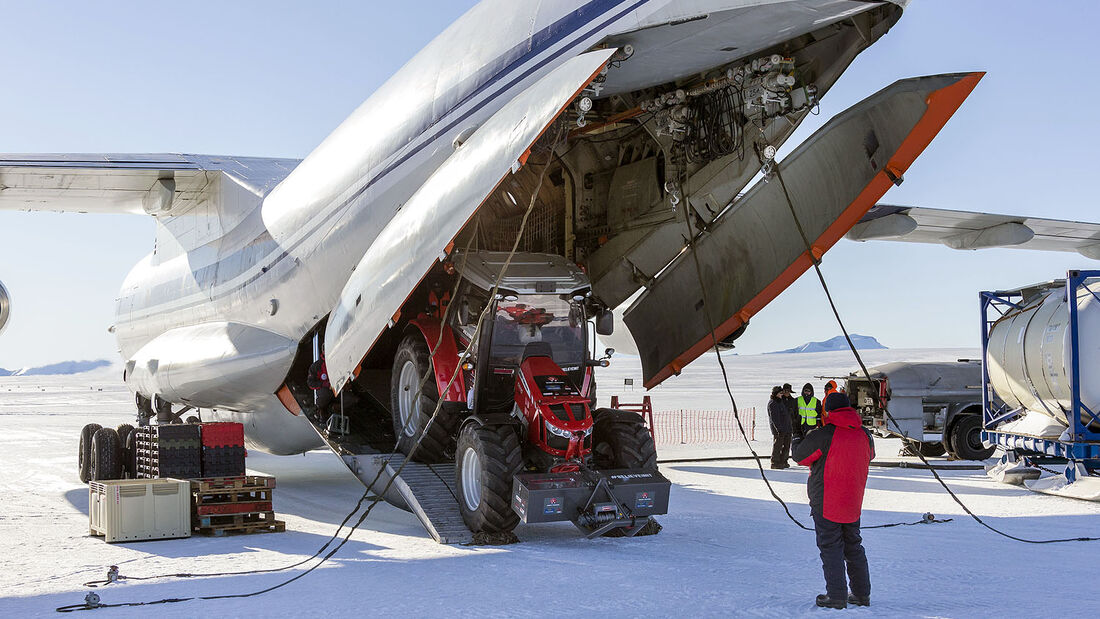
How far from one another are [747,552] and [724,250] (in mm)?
3692

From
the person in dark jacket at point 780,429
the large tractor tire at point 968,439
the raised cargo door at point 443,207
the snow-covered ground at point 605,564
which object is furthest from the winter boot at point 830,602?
the large tractor tire at point 968,439

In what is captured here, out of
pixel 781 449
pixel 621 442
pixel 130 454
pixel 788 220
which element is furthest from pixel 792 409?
pixel 130 454

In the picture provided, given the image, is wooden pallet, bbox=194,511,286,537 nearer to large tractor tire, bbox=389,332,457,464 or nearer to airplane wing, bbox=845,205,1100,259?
large tractor tire, bbox=389,332,457,464

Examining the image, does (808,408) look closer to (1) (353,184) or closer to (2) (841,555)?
(1) (353,184)

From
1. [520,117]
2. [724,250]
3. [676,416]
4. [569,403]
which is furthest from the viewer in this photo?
[676,416]

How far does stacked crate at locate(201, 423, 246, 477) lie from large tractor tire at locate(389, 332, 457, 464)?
6.06 feet

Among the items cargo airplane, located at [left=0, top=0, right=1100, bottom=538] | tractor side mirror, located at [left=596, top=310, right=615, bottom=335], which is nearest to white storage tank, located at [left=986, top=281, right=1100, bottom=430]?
cargo airplane, located at [left=0, top=0, right=1100, bottom=538]

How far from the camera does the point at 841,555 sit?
708 cm

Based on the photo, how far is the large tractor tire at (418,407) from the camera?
11430 millimetres

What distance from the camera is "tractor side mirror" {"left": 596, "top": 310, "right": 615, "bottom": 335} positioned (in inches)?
453

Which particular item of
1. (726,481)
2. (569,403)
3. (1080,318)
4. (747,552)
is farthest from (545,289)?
(1080,318)

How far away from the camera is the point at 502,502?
968 centimetres

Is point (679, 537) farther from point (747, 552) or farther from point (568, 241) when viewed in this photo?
point (568, 241)

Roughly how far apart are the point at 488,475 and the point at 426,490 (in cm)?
134
